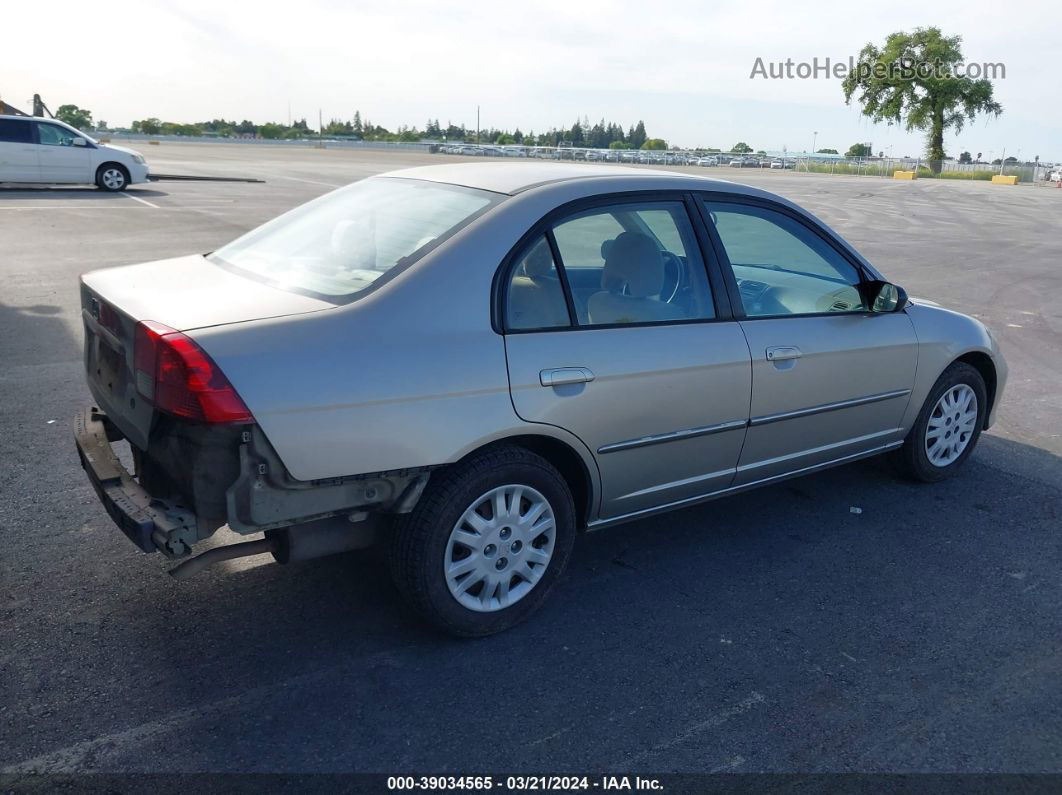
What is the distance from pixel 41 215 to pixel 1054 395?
51.0ft

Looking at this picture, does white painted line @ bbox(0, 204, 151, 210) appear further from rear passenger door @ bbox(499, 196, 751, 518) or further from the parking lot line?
rear passenger door @ bbox(499, 196, 751, 518)

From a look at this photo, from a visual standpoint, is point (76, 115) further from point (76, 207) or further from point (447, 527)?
point (447, 527)

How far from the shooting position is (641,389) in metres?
3.70

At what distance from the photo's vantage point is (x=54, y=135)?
20.5 metres

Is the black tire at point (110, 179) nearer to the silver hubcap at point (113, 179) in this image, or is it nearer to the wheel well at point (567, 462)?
the silver hubcap at point (113, 179)

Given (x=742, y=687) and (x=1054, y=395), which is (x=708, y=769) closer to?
(x=742, y=687)

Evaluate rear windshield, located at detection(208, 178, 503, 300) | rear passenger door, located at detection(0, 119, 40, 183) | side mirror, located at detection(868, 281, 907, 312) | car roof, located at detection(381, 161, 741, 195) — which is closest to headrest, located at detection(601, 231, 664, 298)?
car roof, located at detection(381, 161, 741, 195)

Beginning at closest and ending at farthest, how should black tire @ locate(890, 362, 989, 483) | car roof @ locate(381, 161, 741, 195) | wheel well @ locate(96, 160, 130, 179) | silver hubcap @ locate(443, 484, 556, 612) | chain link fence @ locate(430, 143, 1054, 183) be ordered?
silver hubcap @ locate(443, 484, 556, 612), car roof @ locate(381, 161, 741, 195), black tire @ locate(890, 362, 989, 483), wheel well @ locate(96, 160, 130, 179), chain link fence @ locate(430, 143, 1054, 183)

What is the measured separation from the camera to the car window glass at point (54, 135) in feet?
66.8

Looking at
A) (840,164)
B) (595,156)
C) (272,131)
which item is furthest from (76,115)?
(840,164)

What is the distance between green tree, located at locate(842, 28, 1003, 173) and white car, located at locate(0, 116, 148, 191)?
2623 inches

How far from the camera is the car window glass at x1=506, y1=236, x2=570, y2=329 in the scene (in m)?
3.45

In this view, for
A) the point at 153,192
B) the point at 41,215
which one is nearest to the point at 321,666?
the point at 41,215

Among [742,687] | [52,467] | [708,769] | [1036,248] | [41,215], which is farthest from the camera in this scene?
[1036,248]
